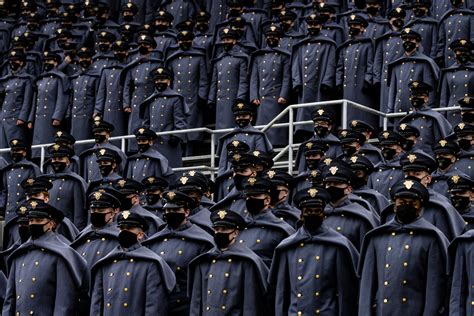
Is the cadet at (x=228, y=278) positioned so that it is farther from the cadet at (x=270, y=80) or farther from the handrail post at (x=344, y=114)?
the cadet at (x=270, y=80)

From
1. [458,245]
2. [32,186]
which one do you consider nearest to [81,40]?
[32,186]

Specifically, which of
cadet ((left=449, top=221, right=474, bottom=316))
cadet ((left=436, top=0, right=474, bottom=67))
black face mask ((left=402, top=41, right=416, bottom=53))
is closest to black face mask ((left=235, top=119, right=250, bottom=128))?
black face mask ((left=402, top=41, right=416, bottom=53))

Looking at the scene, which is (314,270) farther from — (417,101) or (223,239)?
(417,101)

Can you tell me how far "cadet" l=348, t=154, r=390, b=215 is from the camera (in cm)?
1742

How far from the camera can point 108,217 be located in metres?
17.9

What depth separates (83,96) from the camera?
2483 cm

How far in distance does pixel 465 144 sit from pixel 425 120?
50.2 inches

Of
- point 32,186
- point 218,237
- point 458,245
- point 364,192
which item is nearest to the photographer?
point 458,245

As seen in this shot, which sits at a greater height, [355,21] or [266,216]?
[355,21]

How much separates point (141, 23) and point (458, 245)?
13.8m

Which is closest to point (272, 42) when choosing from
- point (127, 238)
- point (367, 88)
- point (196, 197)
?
point (367, 88)

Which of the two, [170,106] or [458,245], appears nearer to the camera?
[458,245]

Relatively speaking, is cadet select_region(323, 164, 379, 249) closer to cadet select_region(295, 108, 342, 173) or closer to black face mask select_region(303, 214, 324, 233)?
black face mask select_region(303, 214, 324, 233)

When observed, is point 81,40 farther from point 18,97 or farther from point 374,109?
point 374,109
